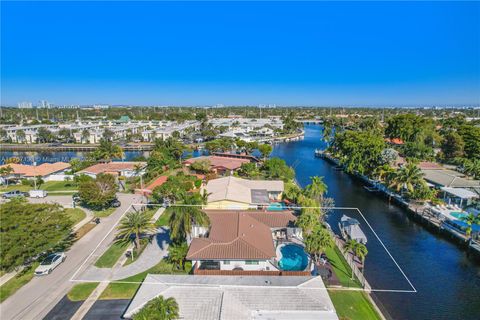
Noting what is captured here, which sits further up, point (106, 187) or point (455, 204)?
point (106, 187)

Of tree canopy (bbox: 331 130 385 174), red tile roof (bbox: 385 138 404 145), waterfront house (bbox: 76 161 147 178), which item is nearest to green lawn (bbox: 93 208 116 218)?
waterfront house (bbox: 76 161 147 178)

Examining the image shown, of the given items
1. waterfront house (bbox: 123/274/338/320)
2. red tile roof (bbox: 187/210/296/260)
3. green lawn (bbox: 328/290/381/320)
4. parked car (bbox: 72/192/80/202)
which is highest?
red tile roof (bbox: 187/210/296/260)

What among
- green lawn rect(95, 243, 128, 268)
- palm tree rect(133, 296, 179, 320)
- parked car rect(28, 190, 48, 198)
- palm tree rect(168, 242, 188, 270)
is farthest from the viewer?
parked car rect(28, 190, 48, 198)

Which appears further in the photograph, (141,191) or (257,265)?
(141,191)

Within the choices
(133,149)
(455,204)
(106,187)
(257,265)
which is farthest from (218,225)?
(133,149)

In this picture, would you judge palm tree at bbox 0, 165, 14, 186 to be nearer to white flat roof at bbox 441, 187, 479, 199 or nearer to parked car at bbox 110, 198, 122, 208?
parked car at bbox 110, 198, 122, 208

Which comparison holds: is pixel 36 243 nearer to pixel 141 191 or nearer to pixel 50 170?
pixel 141 191

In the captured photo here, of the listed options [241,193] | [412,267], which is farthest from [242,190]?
[412,267]

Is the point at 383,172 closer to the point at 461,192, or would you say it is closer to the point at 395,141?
the point at 461,192
